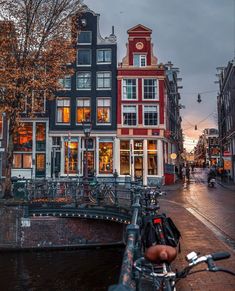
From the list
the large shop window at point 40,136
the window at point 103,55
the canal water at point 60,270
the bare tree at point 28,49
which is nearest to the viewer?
the canal water at point 60,270

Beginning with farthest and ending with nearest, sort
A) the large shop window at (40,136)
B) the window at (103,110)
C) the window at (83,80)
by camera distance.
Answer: the window at (83,80), the window at (103,110), the large shop window at (40,136)

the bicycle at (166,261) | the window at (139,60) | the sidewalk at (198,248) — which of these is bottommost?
the sidewalk at (198,248)

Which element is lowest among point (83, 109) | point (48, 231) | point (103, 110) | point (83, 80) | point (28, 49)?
point (48, 231)

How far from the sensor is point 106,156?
108 ft

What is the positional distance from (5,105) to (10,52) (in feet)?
→ 8.51

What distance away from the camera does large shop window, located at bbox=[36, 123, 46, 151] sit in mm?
32812

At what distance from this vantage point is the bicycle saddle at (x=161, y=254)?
8.99ft

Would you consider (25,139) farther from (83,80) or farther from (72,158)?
(83,80)

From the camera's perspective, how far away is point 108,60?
109 feet

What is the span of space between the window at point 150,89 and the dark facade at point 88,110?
2921mm

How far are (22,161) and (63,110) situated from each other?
6.08 m

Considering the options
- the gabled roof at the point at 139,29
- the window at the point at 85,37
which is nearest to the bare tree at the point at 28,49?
the window at the point at 85,37

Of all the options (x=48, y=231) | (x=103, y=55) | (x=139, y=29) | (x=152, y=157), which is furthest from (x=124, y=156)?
(x=48, y=231)

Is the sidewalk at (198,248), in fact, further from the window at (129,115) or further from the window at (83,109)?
the window at (83,109)
